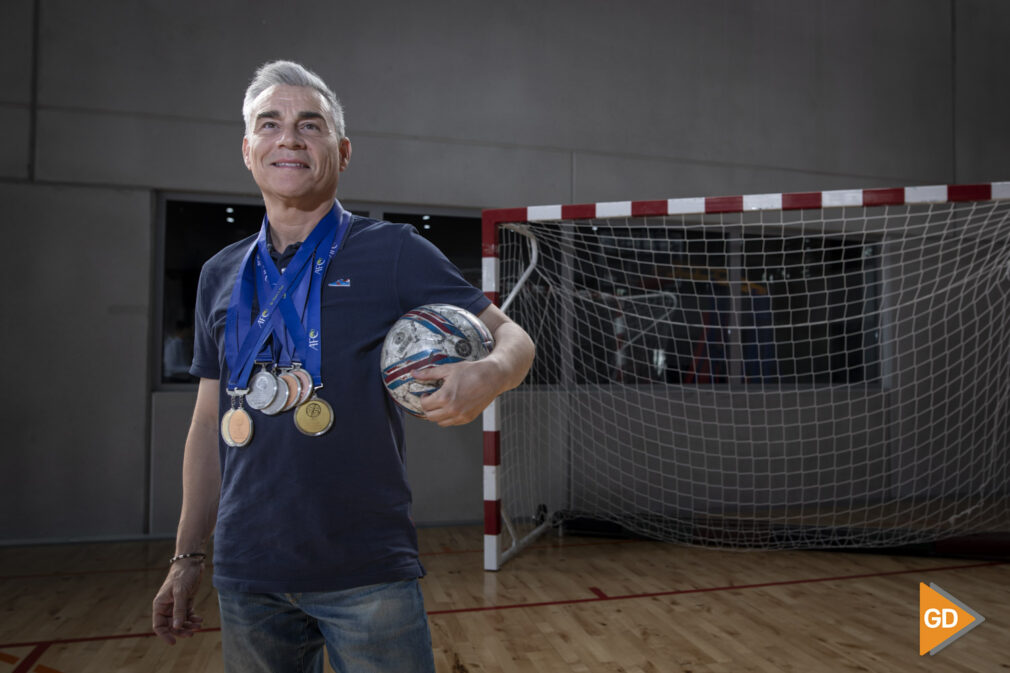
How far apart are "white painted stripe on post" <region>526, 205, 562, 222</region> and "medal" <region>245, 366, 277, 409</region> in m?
3.35

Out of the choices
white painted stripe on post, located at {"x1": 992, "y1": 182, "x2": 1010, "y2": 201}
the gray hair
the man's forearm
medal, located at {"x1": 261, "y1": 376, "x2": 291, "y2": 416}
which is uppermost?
white painted stripe on post, located at {"x1": 992, "y1": 182, "x2": 1010, "y2": 201}

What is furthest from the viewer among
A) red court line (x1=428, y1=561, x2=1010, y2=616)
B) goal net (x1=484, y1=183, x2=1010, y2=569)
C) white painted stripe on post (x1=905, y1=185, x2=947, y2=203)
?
goal net (x1=484, y1=183, x2=1010, y2=569)

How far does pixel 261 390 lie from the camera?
1154mm

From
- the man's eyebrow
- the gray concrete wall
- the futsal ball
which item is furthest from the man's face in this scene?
the gray concrete wall

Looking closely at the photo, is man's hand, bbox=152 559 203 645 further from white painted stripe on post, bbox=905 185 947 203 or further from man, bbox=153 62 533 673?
white painted stripe on post, bbox=905 185 947 203

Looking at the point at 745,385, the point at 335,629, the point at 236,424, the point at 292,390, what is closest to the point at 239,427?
the point at 236,424

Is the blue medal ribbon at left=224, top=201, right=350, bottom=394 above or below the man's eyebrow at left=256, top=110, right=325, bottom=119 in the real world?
below

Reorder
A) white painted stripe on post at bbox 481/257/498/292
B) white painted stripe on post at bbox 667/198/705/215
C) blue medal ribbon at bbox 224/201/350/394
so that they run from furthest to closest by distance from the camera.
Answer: white painted stripe on post at bbox 481/257/498/292
white painted stripe on post at bbox 667/198/705/215
blue medal ribbon at bbox 224/201/350/394

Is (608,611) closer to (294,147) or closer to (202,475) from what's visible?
(202,475)

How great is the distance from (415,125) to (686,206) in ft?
7.81

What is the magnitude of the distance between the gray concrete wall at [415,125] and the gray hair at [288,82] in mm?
4153

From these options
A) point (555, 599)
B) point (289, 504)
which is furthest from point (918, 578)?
point (289, 504)

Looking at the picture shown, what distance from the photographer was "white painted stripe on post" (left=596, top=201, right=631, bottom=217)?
420cm

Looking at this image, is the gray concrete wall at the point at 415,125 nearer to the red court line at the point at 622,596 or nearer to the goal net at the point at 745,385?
the goal net at the point at 745,385
